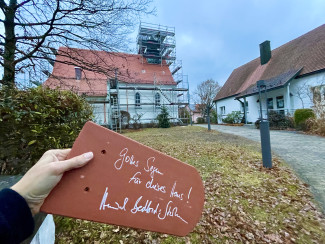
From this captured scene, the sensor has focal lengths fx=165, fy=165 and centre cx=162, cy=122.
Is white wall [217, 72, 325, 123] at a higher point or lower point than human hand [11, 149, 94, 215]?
higher

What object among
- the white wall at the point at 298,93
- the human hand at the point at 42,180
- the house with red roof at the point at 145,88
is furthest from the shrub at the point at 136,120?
the human hand at the point at 42,180

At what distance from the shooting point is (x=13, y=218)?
0.59m

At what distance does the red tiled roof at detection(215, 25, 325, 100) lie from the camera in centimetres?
1214

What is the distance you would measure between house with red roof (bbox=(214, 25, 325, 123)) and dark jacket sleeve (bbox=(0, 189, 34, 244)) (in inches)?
424

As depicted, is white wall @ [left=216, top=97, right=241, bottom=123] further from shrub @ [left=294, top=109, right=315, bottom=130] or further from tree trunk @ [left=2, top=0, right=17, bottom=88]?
tree trunk @ [left=2, top=0, right=17, bottom=88]

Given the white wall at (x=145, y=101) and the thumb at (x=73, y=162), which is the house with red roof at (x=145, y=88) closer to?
the white wall at (x=145, y=101)

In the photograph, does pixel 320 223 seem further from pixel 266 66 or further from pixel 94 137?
pixel 266 66

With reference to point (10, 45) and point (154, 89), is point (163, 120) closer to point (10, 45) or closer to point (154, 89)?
point (154, 89)

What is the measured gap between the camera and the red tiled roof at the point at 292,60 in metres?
12.1

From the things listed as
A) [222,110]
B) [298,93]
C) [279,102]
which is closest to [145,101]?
[222,110]

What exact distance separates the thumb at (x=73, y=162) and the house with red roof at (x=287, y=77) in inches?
417

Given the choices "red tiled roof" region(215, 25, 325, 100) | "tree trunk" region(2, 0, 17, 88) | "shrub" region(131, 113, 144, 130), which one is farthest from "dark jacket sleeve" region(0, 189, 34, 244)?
"shrub" region(131, 113, 144, 130)

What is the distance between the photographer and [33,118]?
1.96 m

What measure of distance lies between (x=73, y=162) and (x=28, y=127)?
1.81 m
